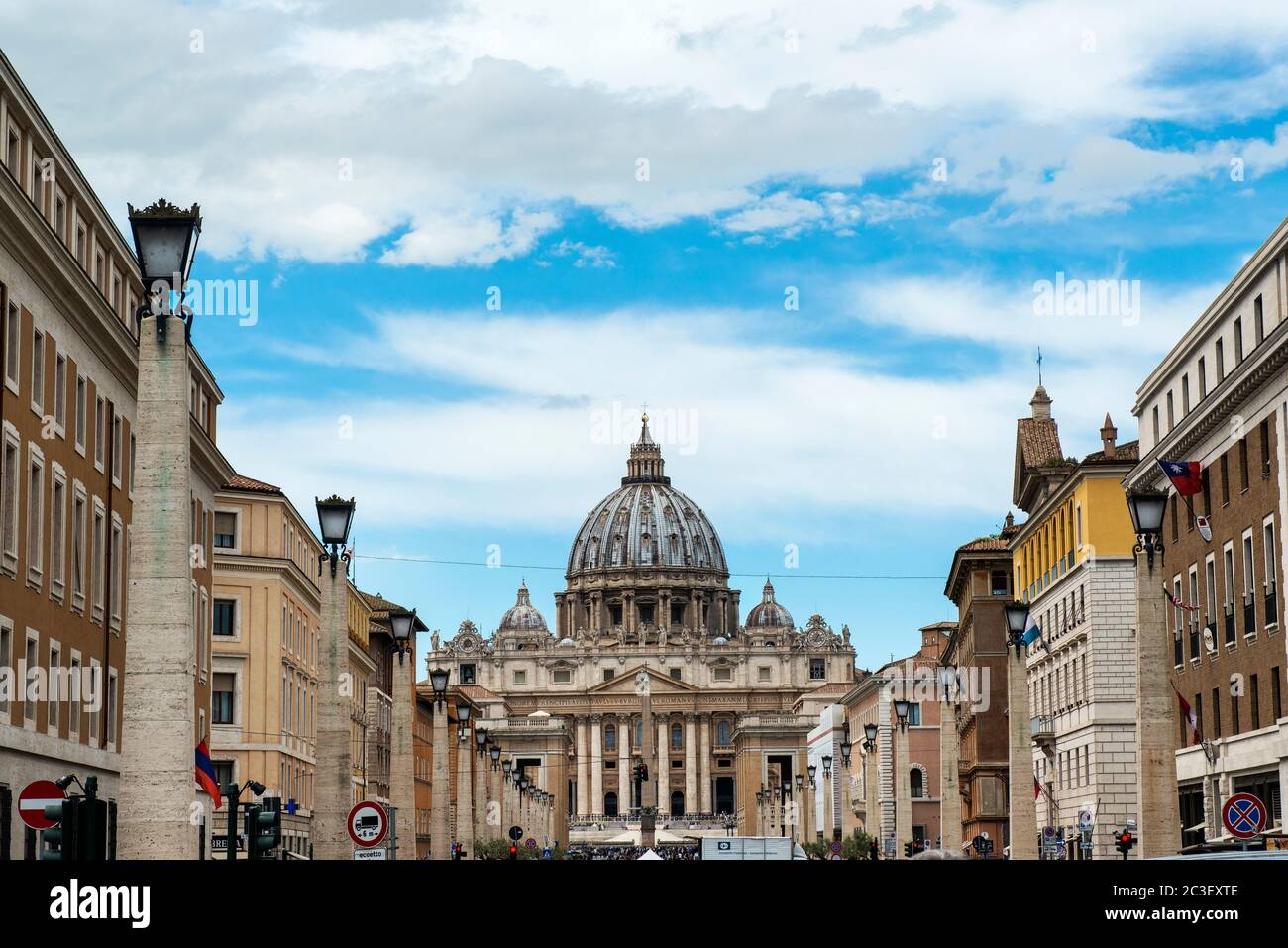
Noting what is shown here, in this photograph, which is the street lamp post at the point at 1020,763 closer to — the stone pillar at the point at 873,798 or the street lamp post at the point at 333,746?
the street lamp post at the point at 333,746

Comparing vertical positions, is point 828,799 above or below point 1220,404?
below

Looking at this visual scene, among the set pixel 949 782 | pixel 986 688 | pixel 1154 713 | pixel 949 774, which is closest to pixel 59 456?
pixel 1154 713

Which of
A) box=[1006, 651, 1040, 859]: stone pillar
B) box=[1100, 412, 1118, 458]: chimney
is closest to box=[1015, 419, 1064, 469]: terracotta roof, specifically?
box=[1100, 412, 1118, 458]: chimney

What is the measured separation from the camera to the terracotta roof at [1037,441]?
302 ft

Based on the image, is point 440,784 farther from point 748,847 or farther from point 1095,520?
point 1095,520

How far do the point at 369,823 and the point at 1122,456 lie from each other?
51.2 m

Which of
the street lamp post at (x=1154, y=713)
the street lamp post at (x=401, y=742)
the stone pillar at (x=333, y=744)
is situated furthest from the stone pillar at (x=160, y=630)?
the street lamp post at (x=401, y=742)

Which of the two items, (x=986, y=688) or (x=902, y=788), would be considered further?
(x=986, y=688)

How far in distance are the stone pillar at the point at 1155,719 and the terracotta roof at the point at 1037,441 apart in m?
56.8

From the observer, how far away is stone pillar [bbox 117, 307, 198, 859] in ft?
61.8

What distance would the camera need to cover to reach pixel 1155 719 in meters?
33.8

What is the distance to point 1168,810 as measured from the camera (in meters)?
34.1
